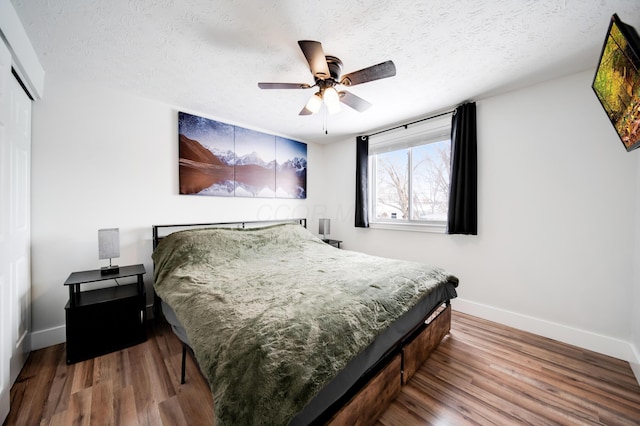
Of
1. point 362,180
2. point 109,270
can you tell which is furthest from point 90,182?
point 362,180

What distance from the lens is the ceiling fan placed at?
1.52 metres

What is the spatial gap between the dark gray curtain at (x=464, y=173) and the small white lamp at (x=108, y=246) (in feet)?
11.6

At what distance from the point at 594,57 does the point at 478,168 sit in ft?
3.83

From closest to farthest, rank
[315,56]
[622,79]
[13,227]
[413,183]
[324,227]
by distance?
[622,79]
[315,56]
[13,227]
[413,183]
[324,227]

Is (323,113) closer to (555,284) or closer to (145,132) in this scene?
(145,132)

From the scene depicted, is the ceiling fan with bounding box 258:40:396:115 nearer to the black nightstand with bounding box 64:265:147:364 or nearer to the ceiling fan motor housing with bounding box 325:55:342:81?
the ceiling fan motor housing with bounding box 325:55:342:81

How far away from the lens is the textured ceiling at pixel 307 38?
1.43 meters

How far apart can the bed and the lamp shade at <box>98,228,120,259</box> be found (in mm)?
334

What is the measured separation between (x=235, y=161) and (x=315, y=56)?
6.80 ft

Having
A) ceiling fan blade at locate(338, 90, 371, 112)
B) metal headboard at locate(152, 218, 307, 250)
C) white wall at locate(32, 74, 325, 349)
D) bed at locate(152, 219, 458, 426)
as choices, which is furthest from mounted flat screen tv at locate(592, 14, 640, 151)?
white wall at locate(32, 74, 325, 349)

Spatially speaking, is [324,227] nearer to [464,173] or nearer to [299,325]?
[464,173]

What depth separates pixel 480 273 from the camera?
268 centimetres

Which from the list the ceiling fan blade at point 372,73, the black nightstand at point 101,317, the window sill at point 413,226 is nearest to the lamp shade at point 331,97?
the ceiling fan blade at point 372,73

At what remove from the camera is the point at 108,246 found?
84.6 inches
